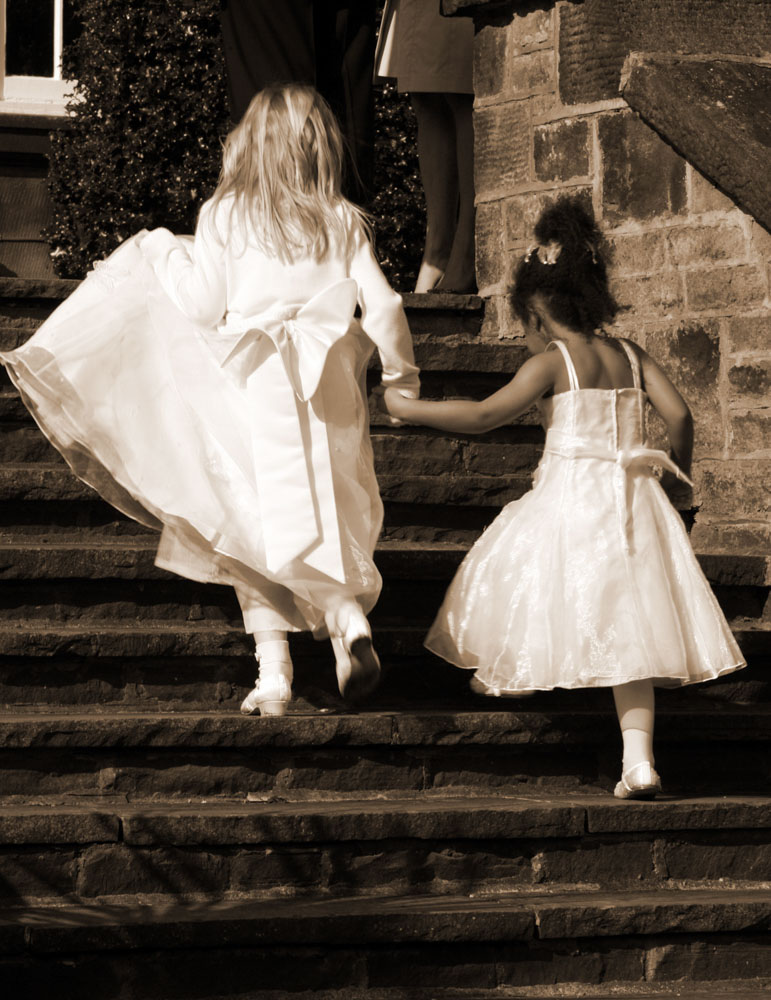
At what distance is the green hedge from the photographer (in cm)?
933

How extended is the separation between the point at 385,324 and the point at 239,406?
0.46 m

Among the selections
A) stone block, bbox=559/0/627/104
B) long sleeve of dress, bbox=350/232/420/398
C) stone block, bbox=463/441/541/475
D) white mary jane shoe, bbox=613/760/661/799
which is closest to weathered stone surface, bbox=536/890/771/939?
white mary jane shoe, bbox=613/760/661/799

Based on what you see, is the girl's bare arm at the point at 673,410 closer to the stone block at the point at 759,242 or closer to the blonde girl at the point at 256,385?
the blonde girl at the point at 256,385

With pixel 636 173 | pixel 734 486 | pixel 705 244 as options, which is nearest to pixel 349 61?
pixel 636 173

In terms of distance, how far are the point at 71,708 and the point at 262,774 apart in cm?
56

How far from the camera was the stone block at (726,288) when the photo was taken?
576 cm

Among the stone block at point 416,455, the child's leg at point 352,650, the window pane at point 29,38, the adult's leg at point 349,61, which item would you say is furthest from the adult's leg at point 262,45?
the window pane at point 29,38

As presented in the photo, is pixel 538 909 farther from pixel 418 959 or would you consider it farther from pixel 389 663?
pixel 389 663

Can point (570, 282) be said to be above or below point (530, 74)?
below

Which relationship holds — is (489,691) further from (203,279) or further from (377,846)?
(203,279)

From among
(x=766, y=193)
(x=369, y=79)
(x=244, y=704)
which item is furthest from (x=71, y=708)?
(x=369, y=79)

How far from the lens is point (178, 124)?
369 inches

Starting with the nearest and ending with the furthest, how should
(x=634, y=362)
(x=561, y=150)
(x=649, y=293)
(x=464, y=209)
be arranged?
1. (x=634, y=362)
2. (x=649, y=293)
3. (x=561, y=150)
4. (x=464, y=209)

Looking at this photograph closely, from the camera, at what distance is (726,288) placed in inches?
231
